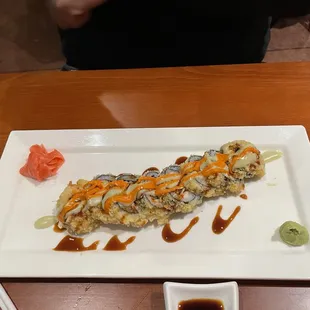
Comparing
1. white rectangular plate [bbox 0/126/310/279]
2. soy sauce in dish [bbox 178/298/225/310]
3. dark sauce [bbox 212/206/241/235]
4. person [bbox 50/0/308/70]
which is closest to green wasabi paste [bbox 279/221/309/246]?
white rectangular plate [bbox 0/126/310/279]

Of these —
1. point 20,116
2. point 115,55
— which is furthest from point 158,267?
point 115,55

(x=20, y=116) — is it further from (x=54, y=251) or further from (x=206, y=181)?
(x=206, y=181)

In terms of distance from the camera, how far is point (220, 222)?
4.30 ft

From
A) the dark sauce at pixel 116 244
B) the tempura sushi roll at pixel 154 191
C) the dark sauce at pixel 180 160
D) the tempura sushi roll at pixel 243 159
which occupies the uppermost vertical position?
the dark sauce at pixel 180 160

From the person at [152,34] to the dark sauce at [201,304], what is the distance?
1.11 m

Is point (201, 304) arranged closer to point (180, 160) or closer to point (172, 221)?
point (172, 221)

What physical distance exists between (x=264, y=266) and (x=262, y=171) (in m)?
0.32

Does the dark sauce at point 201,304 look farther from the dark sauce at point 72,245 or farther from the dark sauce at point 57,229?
the dark sauce at point 57,229

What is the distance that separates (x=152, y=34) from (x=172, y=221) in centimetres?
86

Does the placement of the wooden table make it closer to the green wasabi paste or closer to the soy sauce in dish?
the green wasabi paste

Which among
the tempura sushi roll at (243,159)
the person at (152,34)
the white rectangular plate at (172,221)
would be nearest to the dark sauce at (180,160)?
the white rectangular plate at (172,221)

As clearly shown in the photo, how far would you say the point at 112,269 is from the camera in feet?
3.94

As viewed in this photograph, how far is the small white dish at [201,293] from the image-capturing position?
3.51ft

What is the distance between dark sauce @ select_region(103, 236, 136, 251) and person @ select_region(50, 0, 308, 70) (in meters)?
0.91
